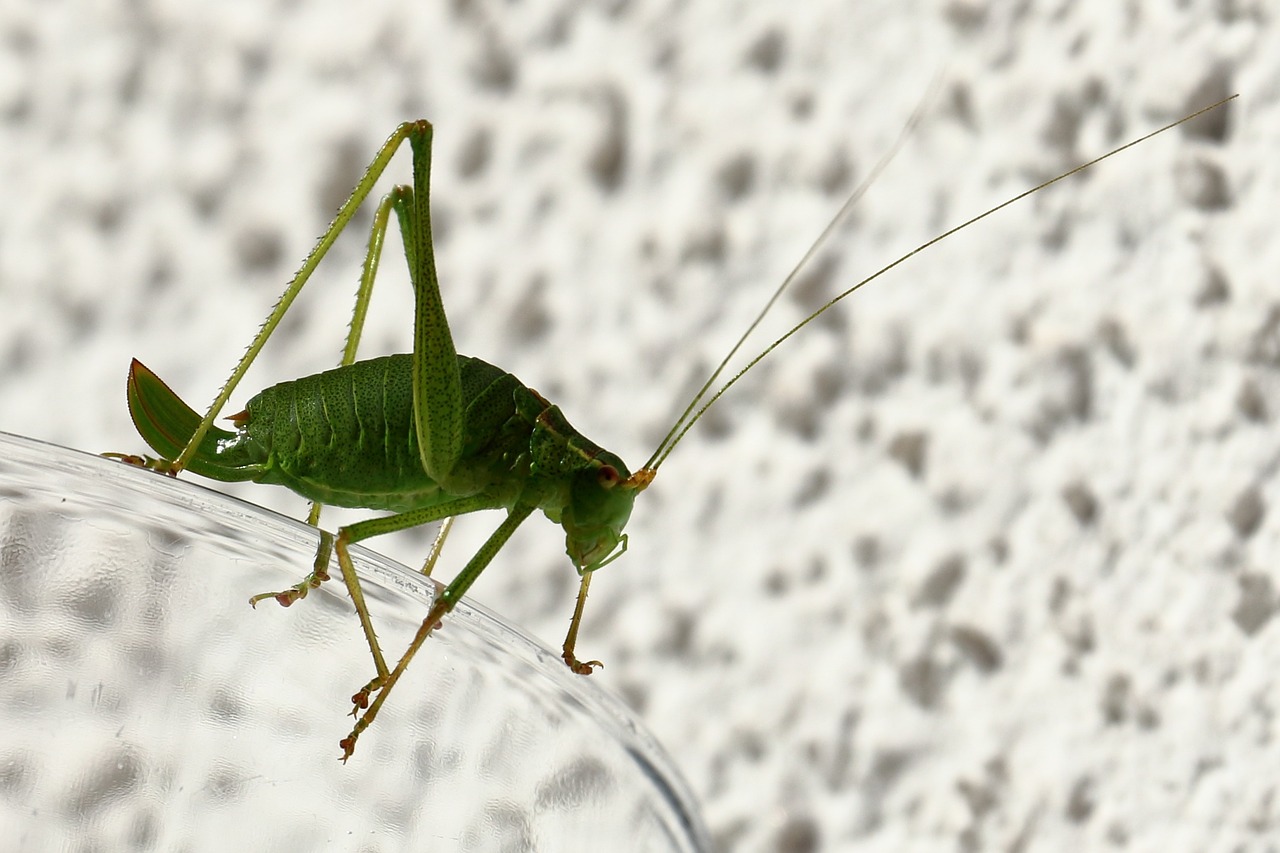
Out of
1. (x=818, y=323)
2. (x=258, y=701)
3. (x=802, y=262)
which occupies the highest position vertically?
(x=818, y=323)

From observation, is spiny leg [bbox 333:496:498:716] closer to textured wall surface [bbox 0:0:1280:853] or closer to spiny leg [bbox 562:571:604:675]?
spiny leg [bbox 562:571:604:675]

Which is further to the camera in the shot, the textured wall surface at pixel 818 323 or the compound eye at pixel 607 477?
the textured wall surface at pixel 818 323

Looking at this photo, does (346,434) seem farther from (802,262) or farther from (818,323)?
(818,323)

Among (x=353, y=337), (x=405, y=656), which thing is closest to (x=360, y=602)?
(x=405, y=656)

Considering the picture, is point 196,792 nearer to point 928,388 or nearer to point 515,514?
point 515,514

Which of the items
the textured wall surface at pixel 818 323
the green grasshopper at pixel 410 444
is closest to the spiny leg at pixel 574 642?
the green grasshopper at pixel 410 444

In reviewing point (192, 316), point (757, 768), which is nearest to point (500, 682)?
point (757, 768)

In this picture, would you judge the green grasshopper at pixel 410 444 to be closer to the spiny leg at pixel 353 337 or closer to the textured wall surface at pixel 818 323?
the spiny leg at pixel 353 337
